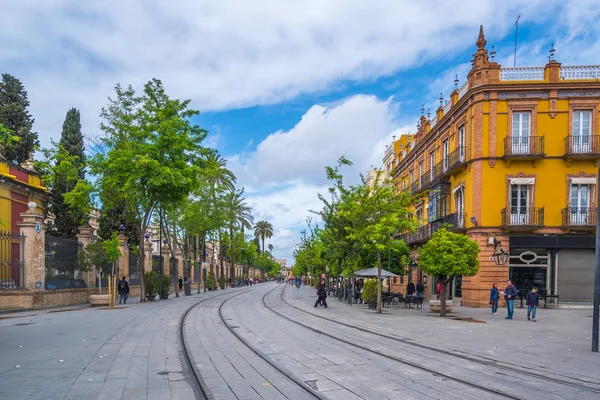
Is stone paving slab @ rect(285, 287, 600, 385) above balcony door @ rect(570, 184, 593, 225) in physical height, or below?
below

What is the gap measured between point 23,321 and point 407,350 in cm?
1404

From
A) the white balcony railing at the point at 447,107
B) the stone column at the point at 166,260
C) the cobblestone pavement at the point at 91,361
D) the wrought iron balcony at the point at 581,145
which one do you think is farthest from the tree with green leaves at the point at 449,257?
the stone column at the point at 166,260

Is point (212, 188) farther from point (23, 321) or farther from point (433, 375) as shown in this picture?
point (433, 375)

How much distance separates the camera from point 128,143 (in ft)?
94.8

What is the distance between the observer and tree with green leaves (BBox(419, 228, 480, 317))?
21.5m

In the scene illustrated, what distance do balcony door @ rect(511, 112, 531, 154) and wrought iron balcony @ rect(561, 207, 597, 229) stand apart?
14.1 feet

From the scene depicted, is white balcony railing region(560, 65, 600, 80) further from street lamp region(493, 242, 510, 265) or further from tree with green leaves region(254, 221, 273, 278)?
tree with green leaves region(254, 221, 273, 278)

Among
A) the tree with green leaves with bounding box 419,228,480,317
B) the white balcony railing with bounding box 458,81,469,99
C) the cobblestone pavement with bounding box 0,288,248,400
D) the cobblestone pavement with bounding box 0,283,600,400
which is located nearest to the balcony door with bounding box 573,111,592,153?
the white balcony railing with bounding box 458,81,469,99

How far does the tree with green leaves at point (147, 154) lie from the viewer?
28172 millimetres

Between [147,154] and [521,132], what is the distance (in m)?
21.9

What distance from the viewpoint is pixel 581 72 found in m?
28.7

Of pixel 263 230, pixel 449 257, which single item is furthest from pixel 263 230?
pixel 449 257

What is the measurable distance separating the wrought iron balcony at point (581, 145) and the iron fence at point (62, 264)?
28476 mm

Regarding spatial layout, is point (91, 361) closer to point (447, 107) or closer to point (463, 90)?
point (463, 90)
